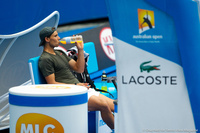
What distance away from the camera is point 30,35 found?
393cm

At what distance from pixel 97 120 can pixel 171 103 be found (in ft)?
6.36

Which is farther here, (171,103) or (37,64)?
(37,64)

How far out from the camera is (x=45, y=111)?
→ 254 cm

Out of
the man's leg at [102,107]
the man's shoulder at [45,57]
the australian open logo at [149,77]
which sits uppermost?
the man's shoulder at [45,57]

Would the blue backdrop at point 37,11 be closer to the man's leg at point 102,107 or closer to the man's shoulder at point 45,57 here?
the man's shoulder at point 45,57

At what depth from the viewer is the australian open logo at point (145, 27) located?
2.11m

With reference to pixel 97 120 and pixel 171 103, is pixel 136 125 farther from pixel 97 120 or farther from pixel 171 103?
pixel 97 120

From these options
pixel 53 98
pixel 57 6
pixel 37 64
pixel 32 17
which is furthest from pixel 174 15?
pixel 57 6

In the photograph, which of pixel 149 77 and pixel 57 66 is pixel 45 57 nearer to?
pixel 57 66

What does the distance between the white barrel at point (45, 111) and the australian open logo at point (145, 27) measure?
2.36 ft

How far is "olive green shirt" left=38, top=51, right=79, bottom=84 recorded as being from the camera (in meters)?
3.65

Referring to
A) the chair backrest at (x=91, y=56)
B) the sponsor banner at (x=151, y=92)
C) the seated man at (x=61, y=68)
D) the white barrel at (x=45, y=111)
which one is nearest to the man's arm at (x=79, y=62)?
the seated man at (x=61, y=68)

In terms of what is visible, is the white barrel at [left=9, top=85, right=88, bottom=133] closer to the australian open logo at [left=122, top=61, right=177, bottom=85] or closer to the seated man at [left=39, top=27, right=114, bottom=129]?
the australian open logo at [left=122, top=61, right=177, bottom=85]

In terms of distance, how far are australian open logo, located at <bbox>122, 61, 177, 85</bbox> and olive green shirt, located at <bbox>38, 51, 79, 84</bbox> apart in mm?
1613
